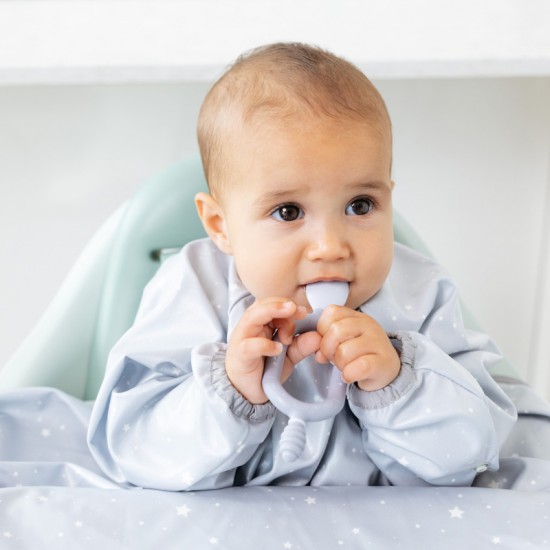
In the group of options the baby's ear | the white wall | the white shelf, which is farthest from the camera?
the white wall

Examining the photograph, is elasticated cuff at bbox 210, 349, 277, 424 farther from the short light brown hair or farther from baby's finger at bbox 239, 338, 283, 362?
the short light brown hair

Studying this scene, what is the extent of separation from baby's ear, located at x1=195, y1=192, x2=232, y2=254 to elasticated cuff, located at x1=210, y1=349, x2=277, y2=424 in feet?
0.54

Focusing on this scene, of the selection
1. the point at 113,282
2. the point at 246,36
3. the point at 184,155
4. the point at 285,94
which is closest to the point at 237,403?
the point at 285,94

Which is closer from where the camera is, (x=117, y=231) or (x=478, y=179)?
(x=117, y=231)

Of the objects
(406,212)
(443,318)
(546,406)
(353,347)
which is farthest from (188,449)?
(406,212)

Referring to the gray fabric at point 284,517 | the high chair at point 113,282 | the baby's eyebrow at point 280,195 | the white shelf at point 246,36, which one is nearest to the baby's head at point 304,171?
the baby's eyebrow at point 280,195

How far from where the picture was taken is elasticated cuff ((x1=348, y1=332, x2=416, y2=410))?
77 cm

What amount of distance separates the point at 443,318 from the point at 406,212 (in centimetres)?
69

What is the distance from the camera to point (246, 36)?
4.28 ft

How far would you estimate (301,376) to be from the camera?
865 millimetres

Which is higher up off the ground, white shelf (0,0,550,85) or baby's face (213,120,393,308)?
white shelf (0,0,550,85)

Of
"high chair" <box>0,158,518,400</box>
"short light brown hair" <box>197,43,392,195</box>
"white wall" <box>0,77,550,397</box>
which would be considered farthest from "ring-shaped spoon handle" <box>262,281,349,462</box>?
"white wall" <box>0,77,550,397</box>

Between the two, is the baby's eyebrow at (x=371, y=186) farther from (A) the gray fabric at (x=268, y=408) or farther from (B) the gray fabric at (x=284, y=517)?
(B) the gray fabric at (x=284, y=517)

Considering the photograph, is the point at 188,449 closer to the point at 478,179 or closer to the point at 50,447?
the point at 50,447
